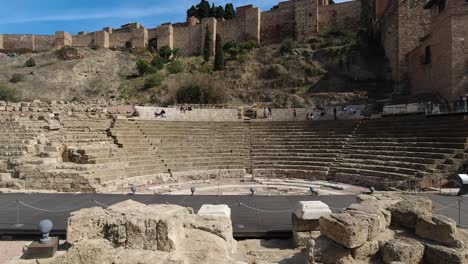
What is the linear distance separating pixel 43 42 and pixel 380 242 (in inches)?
2380

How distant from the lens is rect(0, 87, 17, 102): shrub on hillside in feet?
108

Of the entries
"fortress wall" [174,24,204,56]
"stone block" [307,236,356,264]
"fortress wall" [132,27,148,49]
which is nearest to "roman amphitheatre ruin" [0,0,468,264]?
"stone block" [307,236,356,264]

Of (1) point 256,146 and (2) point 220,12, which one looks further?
(2) point 220,12

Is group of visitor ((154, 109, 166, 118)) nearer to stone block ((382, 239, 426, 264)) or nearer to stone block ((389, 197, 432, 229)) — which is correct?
stone block ((389, 197, 432, 229))

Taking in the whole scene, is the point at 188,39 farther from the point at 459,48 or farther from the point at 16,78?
the point at 459,48

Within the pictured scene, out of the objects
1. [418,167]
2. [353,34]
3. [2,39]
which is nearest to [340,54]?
[353,34]

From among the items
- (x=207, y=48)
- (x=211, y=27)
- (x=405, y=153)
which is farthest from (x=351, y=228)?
(x=211, y=27)

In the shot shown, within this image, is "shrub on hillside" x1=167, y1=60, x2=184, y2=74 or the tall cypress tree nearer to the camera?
"shrub on hillside" x1=167, y1=60, x2=184, y2=74

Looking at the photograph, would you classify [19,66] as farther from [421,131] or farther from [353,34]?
[421,131]

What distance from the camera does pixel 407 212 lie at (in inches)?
165

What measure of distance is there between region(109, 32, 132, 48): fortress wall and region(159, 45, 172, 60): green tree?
285 inches

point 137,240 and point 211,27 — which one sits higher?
point 211,27

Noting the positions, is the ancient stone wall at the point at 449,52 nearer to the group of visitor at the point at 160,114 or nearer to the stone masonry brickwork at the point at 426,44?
the stone masonry brickwork at the point at 426,44

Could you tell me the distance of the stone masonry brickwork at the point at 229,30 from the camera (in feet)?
135
